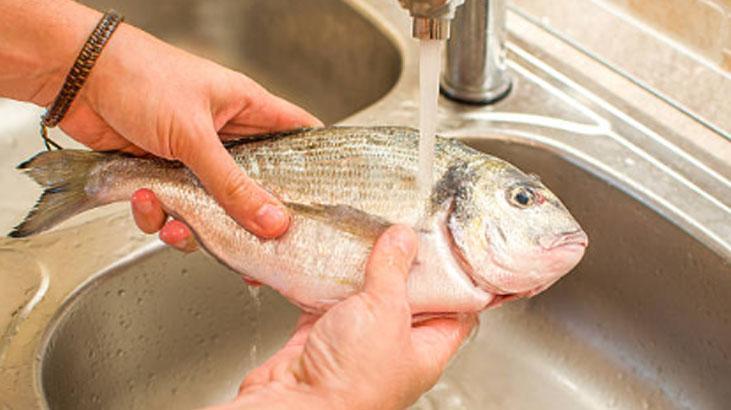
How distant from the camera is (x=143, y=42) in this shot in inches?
33.4

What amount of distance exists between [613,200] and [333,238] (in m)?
0.38

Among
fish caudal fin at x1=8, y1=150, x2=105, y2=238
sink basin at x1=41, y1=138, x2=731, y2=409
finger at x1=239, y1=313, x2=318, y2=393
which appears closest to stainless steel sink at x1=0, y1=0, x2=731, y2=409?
sink basin at x1=41, y1=138, x2=731, y2=409

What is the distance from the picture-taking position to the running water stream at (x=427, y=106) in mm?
688

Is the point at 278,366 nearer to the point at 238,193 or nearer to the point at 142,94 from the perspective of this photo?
the point at 238,193

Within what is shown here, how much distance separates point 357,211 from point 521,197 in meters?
0.14

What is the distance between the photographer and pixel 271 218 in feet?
2.50

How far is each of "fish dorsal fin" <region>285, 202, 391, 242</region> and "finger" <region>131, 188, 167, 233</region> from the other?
0.51ft

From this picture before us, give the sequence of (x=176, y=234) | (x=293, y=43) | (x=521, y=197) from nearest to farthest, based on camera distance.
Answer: (x=521, y=197) < (x=176, y=234) < (x=293, y=43)

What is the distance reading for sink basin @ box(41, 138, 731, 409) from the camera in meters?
0.94

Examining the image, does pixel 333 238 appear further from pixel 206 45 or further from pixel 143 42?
pixel 206 45

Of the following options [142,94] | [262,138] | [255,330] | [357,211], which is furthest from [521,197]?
[255,330]

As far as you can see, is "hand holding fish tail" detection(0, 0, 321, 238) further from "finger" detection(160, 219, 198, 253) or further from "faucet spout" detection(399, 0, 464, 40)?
"faucet spout" detection(399, 0, 464, 40)

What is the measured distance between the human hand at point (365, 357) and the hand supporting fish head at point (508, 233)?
1.8 inches

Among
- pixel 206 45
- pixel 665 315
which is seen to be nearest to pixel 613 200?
pixel 665 315
